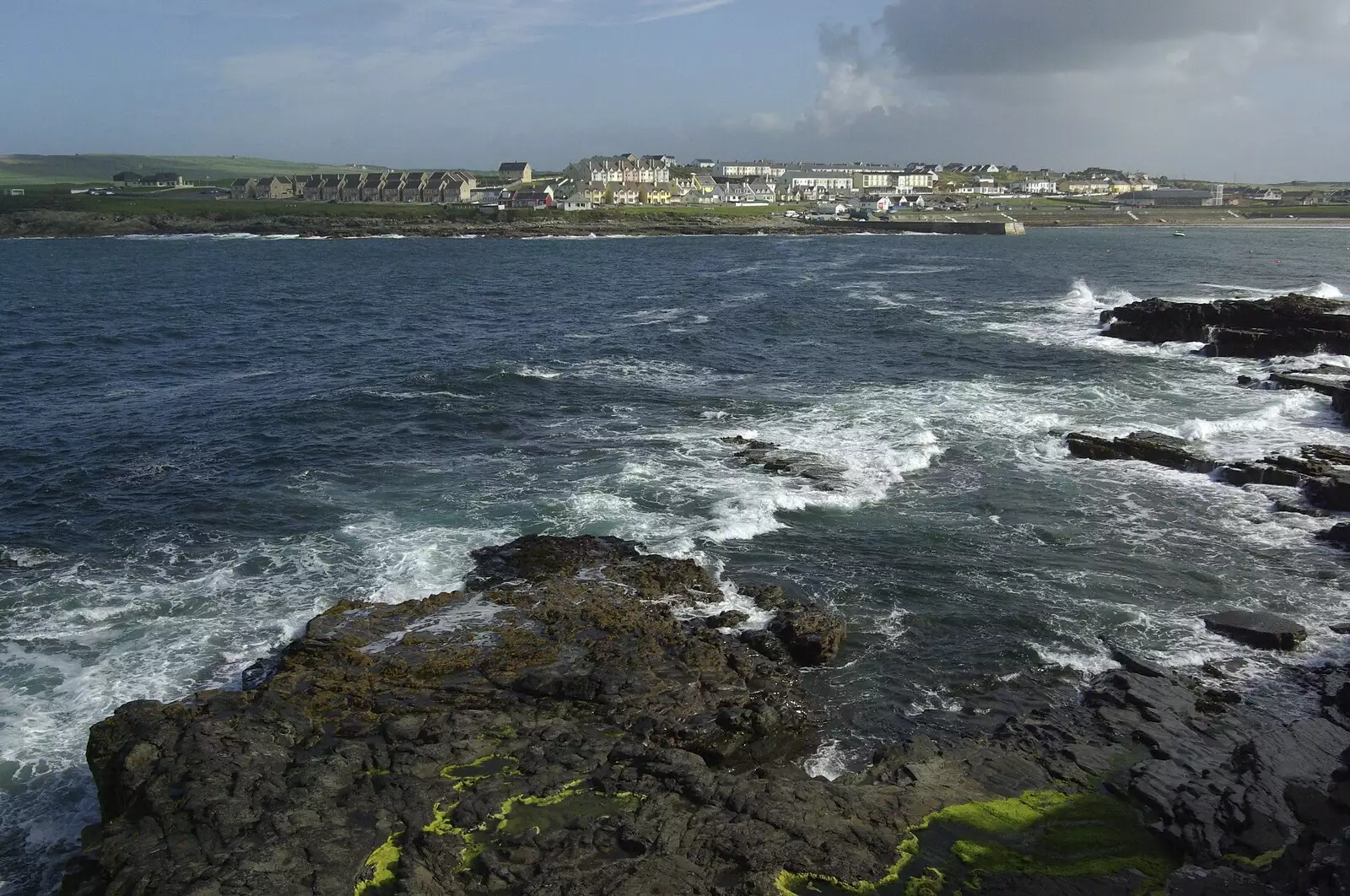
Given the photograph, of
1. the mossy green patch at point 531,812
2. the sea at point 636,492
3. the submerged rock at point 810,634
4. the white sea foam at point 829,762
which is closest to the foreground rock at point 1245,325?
the sea at point 636,492

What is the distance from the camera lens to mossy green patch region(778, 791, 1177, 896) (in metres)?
11.9

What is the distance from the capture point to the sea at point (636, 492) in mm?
18188

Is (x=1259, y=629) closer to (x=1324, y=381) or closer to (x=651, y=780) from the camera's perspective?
(x=651, y=780)

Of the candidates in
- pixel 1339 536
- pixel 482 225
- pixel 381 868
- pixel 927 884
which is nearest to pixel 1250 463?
pixel 1339 536

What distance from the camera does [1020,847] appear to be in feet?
41.4

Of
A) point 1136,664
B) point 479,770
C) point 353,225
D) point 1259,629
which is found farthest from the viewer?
point 353,225

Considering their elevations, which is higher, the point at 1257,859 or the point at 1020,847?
the point at 1257,859

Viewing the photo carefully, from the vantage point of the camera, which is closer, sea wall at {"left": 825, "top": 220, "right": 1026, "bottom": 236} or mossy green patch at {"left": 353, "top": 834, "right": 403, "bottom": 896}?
mossy green patch at {"left": 353, "top": 834, "right": 403, "bottom": 896}

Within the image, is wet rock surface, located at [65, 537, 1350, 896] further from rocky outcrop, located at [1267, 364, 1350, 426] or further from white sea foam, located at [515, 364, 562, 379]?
white sea foam, located at [515, 364, 562, 379]

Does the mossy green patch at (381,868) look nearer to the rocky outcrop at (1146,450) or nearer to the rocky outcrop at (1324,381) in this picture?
the rocky outcrop at (1146,450)

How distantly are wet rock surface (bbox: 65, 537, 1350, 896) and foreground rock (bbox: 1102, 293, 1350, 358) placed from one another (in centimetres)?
3437

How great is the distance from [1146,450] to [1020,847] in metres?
20.8

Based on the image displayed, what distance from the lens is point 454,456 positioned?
103 ft

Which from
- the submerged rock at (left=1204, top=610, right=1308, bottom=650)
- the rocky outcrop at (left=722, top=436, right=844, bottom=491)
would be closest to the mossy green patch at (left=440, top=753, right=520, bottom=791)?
the submerged rock at (left=1204, top=610, right=1308, bottom=650)
